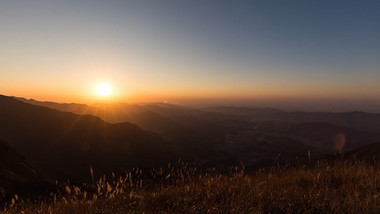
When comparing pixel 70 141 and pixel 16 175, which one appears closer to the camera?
pixel 16 175

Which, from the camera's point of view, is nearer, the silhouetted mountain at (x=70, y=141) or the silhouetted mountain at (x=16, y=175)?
the silhouetted mountain at (x=16, y=175)

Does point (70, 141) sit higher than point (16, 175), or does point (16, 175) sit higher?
point (16, 175)

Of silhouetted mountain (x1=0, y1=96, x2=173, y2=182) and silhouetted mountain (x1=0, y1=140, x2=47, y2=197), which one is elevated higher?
silhouetted mountain (x1=0, y1=140, x2=47, y2=197)

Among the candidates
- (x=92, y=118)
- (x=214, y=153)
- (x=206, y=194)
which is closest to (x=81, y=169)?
(x=92, y=118)

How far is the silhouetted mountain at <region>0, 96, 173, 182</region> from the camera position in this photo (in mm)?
75438

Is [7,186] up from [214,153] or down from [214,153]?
up

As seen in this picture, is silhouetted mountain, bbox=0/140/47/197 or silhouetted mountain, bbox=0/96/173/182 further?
silhouetted mountain, bbox=0/96/173/182

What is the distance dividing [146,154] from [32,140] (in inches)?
2087

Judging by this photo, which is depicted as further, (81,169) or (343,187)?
(81,169)

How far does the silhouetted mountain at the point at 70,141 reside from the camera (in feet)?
247

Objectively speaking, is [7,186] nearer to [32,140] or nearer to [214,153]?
[32,140]

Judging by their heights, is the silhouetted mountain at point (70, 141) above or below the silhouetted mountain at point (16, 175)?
below

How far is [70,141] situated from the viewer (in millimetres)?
88562

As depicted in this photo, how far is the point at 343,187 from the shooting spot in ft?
8.89
